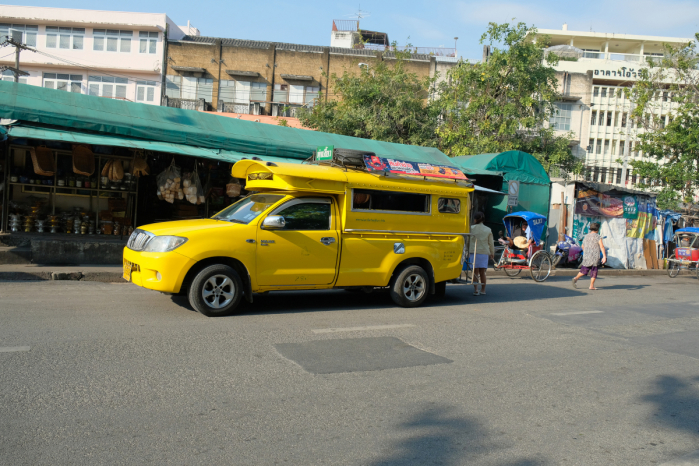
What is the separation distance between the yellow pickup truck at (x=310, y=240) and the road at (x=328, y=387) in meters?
0.56

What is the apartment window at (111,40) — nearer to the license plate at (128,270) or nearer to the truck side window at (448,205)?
the license plate at (128,270)

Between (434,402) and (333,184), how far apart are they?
4402mm

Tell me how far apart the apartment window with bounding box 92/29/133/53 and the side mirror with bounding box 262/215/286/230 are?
3504cm

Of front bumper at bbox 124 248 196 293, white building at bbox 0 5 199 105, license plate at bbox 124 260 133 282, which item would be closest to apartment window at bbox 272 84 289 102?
white building at bbox 0 5 199 105

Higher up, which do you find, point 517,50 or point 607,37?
point 607,37

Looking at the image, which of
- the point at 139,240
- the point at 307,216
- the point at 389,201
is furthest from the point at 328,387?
the point at 389,201

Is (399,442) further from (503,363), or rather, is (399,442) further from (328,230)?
(328,230)

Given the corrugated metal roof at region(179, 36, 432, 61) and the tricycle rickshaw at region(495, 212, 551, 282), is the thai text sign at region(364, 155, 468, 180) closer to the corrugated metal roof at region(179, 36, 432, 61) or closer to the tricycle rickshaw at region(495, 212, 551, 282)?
the tricycle rickshaw at region(495, 212, 551, 282)

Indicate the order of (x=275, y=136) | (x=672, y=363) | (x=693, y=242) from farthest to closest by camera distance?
(x=693, y=242), (x=275, y=136), (x=672, y=363)

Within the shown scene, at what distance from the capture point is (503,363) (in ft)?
20.0

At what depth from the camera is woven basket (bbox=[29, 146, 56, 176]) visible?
12.5 metres

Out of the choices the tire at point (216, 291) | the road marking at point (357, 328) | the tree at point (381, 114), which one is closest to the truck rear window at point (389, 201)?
the road marking at point (357, 328)

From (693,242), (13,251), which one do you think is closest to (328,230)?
(13,251)

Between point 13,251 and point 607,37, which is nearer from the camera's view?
point 13,251
